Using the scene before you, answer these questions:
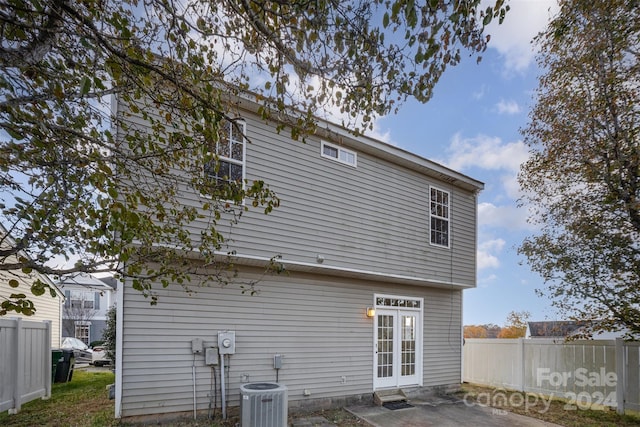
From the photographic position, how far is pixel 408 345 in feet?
29.8

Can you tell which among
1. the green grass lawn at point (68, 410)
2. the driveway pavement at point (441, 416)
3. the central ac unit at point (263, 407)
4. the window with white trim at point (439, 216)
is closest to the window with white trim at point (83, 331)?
the green grass lawn at point (68, 410)

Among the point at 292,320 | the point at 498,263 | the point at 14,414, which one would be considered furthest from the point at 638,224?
the point at 14,414

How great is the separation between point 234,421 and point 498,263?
10.2 metres

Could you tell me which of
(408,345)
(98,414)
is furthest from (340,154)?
(98,414)

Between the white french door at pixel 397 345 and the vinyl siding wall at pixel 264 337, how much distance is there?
232mm

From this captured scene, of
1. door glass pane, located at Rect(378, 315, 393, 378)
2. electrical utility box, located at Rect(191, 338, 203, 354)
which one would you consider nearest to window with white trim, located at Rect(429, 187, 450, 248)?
door glass pane, located at Rect(378, 315, 393, 378)

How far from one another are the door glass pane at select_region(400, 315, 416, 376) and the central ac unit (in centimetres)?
427

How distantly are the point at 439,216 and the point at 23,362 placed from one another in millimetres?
9750

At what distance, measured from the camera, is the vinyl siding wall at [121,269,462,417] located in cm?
579

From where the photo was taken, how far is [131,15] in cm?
403

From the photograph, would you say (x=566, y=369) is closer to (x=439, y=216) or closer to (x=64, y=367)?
(x=439, y=216)

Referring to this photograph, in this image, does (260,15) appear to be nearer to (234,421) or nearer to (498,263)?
(234,421)

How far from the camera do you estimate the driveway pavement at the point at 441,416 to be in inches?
265

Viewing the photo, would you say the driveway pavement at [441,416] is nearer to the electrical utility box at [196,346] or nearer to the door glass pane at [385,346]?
the door glass pane at [385,346]
